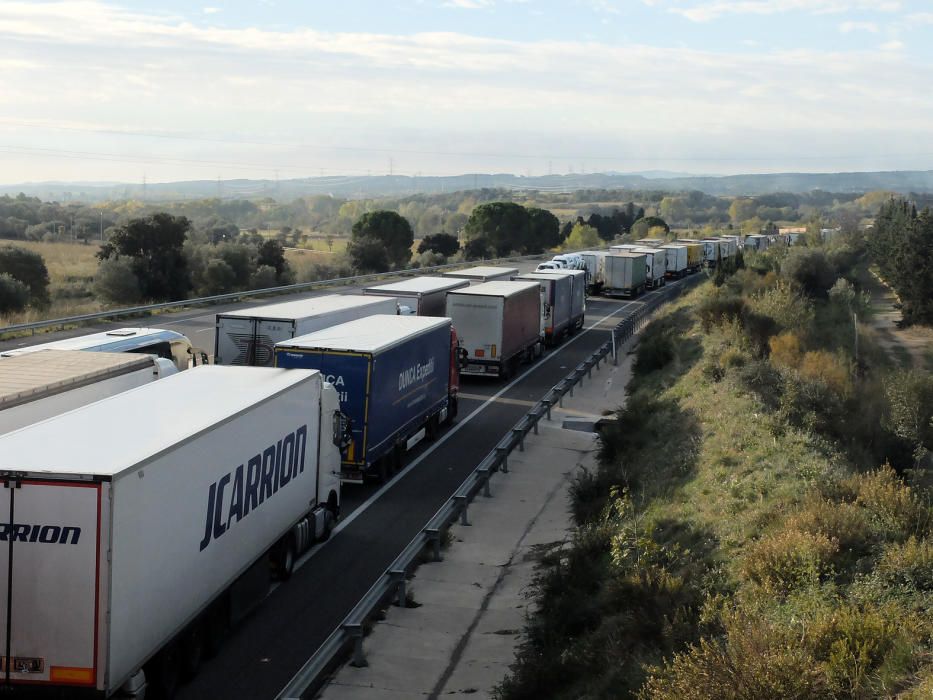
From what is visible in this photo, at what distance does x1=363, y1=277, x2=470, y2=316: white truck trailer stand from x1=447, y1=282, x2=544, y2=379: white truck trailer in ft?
1.98

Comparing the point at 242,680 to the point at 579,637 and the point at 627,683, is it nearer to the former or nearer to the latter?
the point at 579,637

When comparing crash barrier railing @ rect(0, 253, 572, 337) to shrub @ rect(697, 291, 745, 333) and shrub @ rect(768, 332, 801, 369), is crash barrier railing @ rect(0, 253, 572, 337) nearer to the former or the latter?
shrub @ rect(697, 291, 745, 333)

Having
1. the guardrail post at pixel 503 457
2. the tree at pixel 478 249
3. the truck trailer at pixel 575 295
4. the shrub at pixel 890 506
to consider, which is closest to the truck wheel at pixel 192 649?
the shrub at pixel 890 506

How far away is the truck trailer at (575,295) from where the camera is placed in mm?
46750

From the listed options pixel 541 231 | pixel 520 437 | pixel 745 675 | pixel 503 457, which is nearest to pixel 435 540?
pixel 503 457

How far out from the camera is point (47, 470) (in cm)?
909

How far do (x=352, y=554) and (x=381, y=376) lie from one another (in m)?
4.02

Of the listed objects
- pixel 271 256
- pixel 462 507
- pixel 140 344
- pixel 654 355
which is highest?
pixel 271 256

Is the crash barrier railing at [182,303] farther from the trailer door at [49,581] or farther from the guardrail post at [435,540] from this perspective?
the trailer door at [49,581]

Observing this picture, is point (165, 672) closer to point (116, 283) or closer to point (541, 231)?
point (116, 283)

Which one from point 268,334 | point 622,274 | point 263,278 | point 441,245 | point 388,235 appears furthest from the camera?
point 441,245

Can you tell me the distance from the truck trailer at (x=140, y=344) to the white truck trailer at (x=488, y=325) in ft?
31.2

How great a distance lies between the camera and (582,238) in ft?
449

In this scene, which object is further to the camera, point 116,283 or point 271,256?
point 271,256
